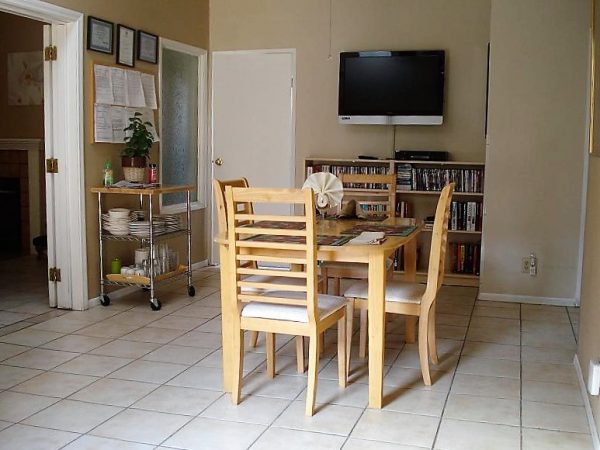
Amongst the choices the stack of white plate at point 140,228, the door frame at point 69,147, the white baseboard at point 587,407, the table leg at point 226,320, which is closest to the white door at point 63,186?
the door frame at point 69,147

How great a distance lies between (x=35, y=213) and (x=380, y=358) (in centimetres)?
515

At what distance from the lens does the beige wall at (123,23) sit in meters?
4.63

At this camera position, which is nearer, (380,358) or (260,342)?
(380,358)

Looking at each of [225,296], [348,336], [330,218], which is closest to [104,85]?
[330,218]

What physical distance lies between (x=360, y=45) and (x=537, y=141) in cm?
181

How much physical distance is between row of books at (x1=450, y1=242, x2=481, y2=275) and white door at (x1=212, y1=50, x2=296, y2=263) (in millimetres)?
1585

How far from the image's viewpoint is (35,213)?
7027 millimetres

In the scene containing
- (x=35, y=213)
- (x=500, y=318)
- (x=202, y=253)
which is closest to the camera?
(x=500, y=318)

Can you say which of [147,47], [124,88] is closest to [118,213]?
[124,88]

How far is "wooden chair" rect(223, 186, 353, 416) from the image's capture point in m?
2.75

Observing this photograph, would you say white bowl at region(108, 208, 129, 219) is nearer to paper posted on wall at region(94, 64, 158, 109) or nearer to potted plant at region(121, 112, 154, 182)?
potted plant at region(121, 112, 154, 182)

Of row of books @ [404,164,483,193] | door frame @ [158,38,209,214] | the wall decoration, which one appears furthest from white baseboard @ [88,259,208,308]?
the wall decoration

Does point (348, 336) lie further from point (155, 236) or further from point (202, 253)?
point (202, 253)

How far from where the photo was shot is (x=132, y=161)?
4777mm
